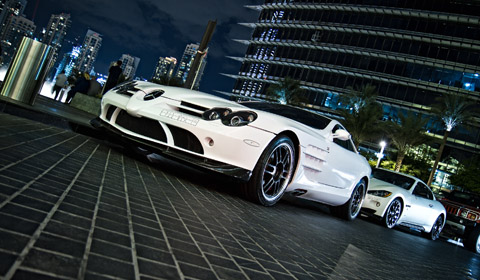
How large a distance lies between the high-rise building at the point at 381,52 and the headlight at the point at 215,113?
4039 cm

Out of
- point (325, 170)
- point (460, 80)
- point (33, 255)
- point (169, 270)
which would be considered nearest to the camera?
point (33, 255)

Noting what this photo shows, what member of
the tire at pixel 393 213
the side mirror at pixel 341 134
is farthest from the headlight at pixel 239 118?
the tire at pixel 393 213

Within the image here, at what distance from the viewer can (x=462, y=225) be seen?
1079cm

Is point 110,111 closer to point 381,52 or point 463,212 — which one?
point 463,212

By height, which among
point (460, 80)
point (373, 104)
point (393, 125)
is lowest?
point (393, 125)

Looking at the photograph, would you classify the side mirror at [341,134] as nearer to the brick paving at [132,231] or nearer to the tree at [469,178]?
the brick paving at [132,231]

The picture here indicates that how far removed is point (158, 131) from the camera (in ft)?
13.6

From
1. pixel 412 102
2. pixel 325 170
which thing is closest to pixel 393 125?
pixel 412 102

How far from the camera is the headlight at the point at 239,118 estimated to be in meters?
4.04

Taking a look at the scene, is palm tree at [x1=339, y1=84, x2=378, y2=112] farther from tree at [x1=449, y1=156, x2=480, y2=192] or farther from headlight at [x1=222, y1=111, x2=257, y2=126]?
headlight at [x1=222, y1=111, x2=257, y2=126]

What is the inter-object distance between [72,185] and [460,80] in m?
54.7

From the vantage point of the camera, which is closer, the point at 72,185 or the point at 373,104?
the point at 72,185

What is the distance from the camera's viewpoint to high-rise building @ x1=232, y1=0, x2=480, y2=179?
155ft

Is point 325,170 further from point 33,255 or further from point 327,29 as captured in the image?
point 327,29
